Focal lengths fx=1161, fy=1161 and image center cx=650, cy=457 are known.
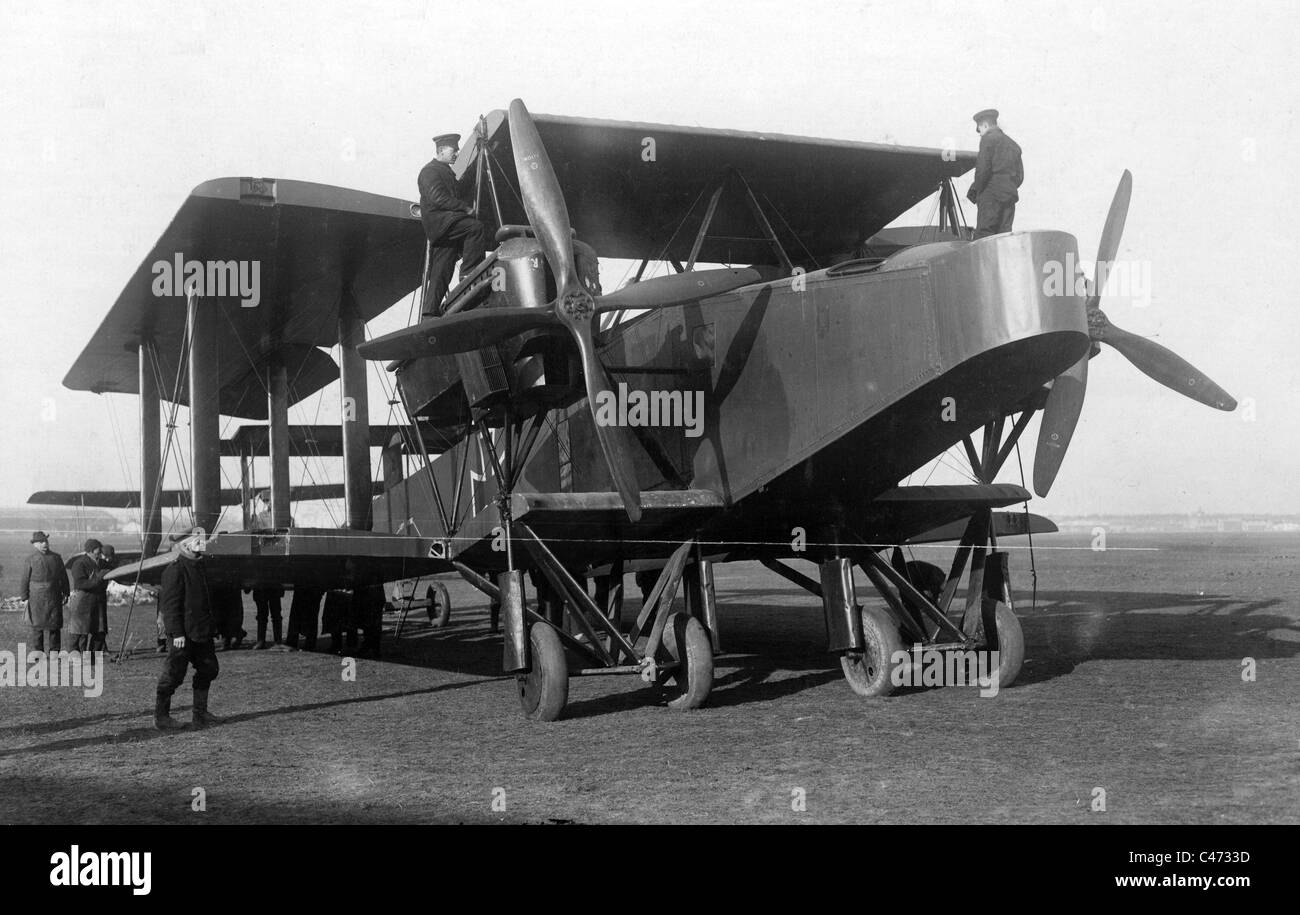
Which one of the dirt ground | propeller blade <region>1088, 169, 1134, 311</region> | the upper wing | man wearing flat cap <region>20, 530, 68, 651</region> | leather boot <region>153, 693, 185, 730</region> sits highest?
the upper wing

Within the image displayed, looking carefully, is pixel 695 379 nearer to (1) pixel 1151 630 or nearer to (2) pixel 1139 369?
(2) pixel 1139 369

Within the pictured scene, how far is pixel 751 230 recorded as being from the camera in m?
13.7

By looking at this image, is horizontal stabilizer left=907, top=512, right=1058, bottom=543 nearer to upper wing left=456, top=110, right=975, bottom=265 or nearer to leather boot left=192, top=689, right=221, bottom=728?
upper wing left=456, top=110, right=975, bottom=265

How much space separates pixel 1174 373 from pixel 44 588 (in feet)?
44.5

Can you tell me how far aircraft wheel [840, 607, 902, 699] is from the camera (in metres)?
10.2

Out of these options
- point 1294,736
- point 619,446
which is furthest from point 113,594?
point 1294,736

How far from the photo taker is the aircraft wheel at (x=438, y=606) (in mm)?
22266

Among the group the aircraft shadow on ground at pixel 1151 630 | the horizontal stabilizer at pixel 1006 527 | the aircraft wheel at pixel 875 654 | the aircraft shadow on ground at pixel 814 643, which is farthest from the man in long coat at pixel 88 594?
the aircraft shadow on ground at pixel 1151 630

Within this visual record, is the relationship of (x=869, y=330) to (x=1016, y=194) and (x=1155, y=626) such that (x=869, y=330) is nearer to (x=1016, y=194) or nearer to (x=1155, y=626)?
(x=1016, y=194)

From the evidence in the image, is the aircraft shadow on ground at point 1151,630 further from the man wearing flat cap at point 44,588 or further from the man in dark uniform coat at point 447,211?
the man wearing flat cap at point 44,588

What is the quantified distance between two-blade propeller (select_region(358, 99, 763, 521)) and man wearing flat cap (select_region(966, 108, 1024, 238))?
7.88ft

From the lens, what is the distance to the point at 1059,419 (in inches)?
422

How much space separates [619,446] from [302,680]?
6.16 m

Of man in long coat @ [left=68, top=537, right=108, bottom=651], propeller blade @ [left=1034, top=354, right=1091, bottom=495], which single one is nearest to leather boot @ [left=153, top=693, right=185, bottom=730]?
man in long coat @ [left=68, top=537, right=108, bottom=651]
